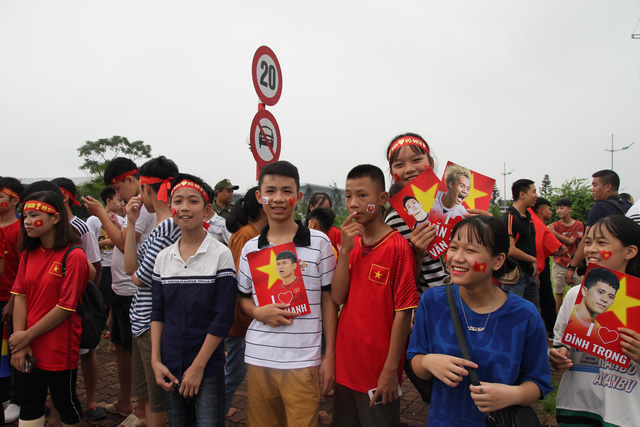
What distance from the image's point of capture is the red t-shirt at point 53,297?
285 cm

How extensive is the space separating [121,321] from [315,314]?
2.19 m

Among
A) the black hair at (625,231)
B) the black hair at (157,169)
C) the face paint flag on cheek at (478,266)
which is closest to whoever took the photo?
the face paint flag on cheek at (478,266)

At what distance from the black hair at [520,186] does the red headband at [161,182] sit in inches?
171

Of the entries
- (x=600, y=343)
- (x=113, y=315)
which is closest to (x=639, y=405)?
(x=600, y=343)

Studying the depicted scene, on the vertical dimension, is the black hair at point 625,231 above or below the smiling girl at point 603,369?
above

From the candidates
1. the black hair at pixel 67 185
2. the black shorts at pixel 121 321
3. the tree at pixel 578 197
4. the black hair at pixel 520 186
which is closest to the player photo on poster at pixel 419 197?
the black shorts at pixel 121 321

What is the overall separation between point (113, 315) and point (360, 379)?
270 centimetres

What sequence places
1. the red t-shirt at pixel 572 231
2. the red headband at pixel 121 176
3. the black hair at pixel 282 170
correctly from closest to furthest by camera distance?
the black hair at pixel 282 170, the red headband at pixel 121 176, the red t-shirt at pixel 572 231

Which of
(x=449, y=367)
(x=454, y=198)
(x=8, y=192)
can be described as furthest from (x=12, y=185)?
(x=449, y=367)

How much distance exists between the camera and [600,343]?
1.93m

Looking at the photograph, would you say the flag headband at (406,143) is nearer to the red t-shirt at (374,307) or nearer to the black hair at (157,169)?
the red t-shirt at (374,307)

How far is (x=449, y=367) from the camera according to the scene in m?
1.78

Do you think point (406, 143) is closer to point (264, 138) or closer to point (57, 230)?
point (264, 138)

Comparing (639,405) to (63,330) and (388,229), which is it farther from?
(63,330)
